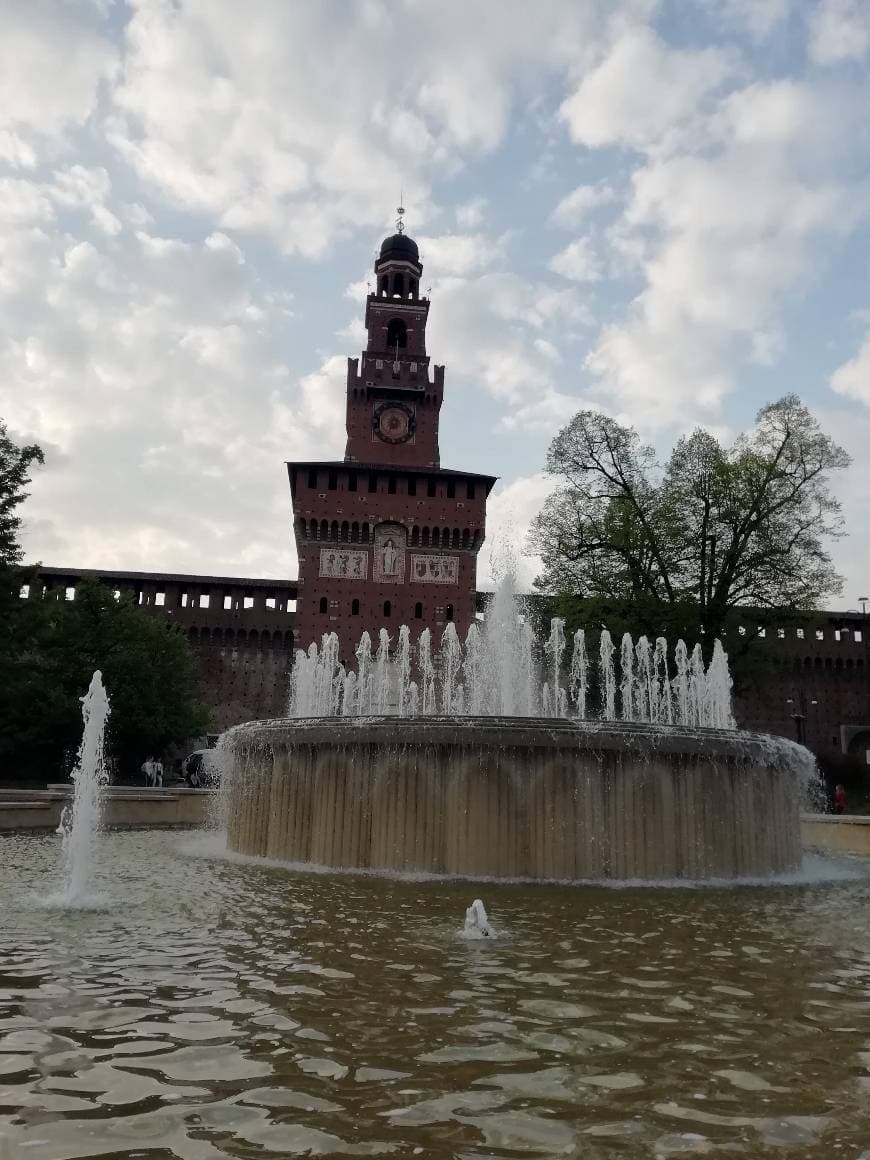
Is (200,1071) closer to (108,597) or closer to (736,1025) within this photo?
(736,1025)

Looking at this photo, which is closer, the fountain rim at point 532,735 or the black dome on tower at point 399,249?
the fountain rim at point 532,735

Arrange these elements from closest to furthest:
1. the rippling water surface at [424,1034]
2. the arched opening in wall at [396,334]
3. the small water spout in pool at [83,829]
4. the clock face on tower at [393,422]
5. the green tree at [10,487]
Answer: the rippling water surface at [424,1034], the small water spout in pool at [83,829], the green tree at [10,487], the clock face on tower at [393,422], the arched opening in wall at [396,334]

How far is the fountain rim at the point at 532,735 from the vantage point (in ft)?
26.6

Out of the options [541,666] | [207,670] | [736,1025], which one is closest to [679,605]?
[541,666]

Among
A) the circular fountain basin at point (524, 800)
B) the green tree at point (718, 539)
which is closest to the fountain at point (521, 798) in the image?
the circular fountain basin at point (524, 800)

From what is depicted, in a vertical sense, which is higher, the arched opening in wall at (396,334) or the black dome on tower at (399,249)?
the black dome on tower at (399,249)

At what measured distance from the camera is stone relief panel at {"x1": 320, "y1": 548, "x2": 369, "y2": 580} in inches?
1564

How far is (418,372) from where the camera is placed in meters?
46.4

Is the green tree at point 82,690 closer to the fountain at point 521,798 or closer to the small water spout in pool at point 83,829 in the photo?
the small water spout in pool at point 83,829

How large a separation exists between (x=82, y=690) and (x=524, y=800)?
21.0 m

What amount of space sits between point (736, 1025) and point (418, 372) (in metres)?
44.8

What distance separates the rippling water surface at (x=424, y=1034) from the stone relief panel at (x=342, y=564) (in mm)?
33833

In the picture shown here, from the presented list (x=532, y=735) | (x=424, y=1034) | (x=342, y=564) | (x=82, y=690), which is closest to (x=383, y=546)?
(x=342, y=564)

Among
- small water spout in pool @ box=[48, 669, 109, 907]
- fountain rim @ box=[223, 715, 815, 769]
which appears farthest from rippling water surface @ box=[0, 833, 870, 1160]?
fountain rim @ box=[223, 715, 815, 769]
